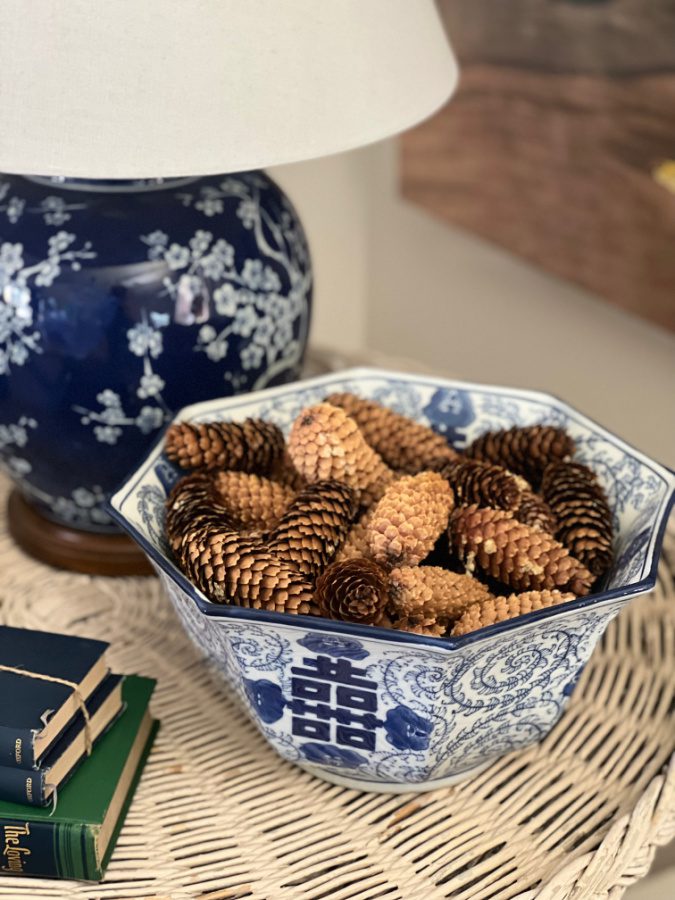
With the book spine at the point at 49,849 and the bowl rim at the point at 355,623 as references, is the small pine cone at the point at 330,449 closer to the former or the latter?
the bowl rim at the point at 355,623

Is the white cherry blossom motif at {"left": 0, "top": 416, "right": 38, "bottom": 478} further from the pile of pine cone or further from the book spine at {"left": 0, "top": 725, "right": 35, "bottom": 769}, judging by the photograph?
the book spine at {"left": 0, "top": 725, "right": 35, "bottom": 769}

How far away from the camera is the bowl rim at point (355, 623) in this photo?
0.50m

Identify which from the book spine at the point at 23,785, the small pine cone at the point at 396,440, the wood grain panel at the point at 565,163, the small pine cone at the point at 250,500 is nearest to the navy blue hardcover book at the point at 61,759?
the book spine at the point at 23,785

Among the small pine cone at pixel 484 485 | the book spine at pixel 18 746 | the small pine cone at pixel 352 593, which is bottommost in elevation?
the book spine at pixel 18 746

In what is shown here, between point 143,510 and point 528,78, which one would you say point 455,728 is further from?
point 528,78

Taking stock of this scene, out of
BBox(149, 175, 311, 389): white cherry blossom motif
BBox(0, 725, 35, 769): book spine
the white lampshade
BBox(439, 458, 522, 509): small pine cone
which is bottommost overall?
BBox(0, 725, 35, 769): book spine

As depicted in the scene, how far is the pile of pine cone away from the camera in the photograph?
55 cm

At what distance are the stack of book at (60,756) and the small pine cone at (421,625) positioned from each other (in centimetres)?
17

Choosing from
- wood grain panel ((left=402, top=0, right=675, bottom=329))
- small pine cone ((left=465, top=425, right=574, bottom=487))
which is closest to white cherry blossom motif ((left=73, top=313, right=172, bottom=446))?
small pine cone ((left=465, top=425, right=574, bottom=487))

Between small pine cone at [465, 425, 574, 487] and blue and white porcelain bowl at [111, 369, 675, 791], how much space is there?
4 cm

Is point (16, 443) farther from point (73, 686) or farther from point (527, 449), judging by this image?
point (527, 449)

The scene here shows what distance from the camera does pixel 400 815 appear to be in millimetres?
605

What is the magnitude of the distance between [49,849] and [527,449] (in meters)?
0.37

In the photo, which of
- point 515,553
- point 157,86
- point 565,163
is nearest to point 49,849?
point 515,553
